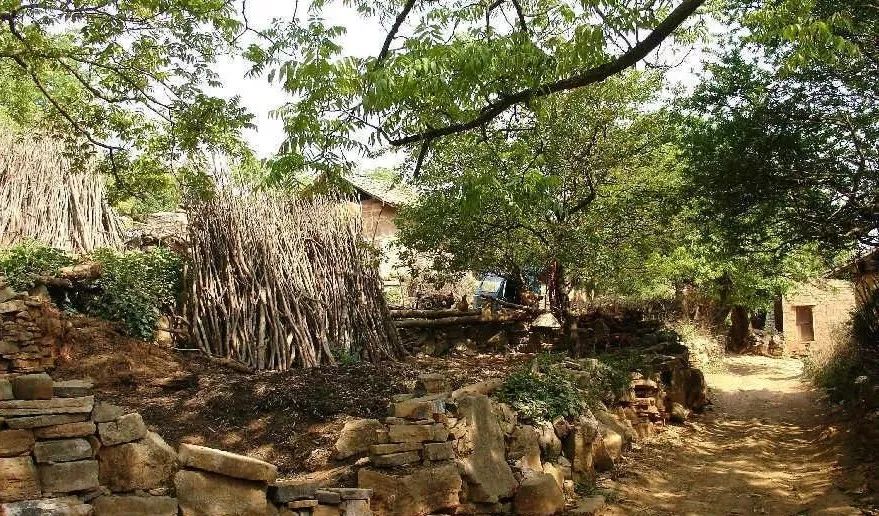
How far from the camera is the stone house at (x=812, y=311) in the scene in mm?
19766

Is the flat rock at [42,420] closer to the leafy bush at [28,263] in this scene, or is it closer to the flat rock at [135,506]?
the flat rock at [135,506]

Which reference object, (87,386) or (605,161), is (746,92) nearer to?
(605,161)

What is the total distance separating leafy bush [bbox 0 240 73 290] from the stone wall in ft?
19.1

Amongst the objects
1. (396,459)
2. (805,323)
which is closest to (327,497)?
(396,459)

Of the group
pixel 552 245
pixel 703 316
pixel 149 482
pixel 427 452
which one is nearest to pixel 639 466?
pixel 552 245

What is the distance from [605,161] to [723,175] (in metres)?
1.67

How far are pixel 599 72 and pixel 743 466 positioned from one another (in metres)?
5.85

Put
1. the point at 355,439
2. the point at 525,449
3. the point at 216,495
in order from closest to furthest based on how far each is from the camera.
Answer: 1. the point at 216,495
2. the point at 355,439
3. the point at 525,449

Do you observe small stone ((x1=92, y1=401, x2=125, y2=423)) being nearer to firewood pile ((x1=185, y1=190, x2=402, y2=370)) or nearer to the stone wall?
the stone wall

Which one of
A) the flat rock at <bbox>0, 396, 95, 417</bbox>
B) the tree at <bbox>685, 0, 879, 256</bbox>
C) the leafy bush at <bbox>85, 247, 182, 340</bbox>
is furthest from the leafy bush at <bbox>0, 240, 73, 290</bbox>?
the tree at <bbox>685, 0, 879, 256</bbox>

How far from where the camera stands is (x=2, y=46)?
8.15 m

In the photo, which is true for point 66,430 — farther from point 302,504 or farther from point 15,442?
point 302,504

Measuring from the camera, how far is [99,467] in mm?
3598

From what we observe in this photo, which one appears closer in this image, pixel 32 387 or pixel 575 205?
pixel 32 387
